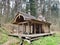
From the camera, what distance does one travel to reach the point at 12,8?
118 feet

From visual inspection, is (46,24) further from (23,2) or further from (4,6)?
(23,2)

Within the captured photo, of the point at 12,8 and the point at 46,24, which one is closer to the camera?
the point at 46,24

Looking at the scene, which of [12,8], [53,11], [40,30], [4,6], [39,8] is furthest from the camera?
[53,11]

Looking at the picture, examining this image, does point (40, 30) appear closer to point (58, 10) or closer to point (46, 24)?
point (46, 24)

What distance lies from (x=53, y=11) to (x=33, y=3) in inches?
340

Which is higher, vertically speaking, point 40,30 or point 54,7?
point 54,7

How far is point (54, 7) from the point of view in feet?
139

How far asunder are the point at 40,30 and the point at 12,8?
17901 mm

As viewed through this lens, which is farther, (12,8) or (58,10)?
(58,10)

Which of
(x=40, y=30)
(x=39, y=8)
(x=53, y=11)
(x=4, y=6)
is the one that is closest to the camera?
(x=40, y=30)

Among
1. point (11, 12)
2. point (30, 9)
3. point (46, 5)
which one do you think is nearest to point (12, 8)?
point (11, 12)

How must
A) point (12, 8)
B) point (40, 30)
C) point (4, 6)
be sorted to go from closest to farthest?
point (40, 30)
point (4, 6)
point (12, 8)

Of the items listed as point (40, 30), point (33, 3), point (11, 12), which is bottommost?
point (40, 30)

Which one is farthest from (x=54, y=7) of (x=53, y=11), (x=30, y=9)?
(x=30, y=9)
